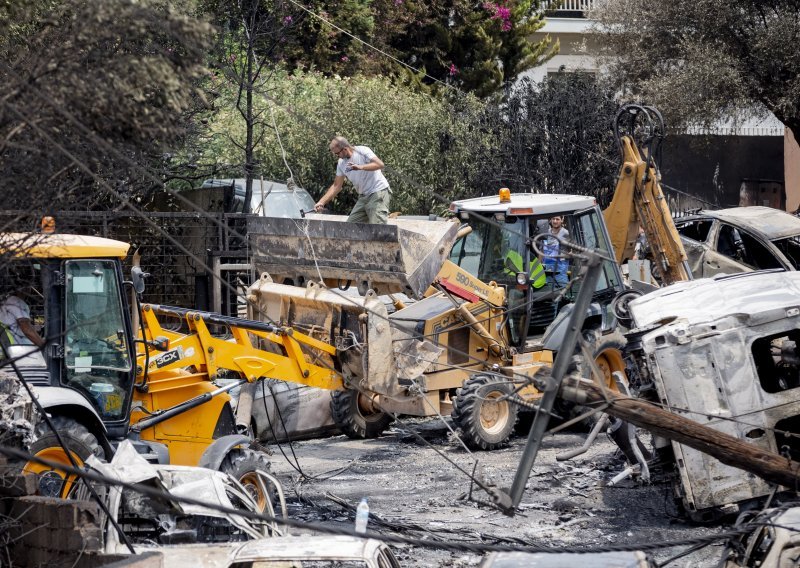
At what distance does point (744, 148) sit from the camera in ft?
108

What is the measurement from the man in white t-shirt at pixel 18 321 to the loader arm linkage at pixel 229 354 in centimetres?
166

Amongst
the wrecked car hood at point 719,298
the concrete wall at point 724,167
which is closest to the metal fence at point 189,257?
the wrecked car hood at point 719,298

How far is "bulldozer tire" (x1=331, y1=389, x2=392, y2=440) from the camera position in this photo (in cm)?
1447

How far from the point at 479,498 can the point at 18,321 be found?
4812 millimetres

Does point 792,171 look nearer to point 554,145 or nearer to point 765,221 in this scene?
point 554,145

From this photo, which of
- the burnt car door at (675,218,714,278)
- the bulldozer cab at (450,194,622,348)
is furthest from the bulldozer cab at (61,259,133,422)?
the burnt car door at (675,218,714,278)

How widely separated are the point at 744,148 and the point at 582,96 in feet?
37.0

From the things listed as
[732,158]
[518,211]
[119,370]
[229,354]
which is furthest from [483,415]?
[732,158]

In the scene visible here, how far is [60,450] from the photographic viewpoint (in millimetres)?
9609

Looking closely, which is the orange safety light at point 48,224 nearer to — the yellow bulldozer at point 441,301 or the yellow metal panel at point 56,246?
the yellow metal panel at point 56,246

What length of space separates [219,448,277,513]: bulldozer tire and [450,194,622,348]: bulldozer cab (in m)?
4.68

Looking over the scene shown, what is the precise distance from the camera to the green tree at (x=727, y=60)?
24344 mm

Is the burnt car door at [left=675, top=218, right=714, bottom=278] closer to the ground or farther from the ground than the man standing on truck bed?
closer to the ground

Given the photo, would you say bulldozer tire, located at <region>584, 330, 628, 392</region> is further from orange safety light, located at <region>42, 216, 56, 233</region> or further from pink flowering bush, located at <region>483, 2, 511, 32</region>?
pink flowering bush, located at <region>483, 2, 511, 32</region>
